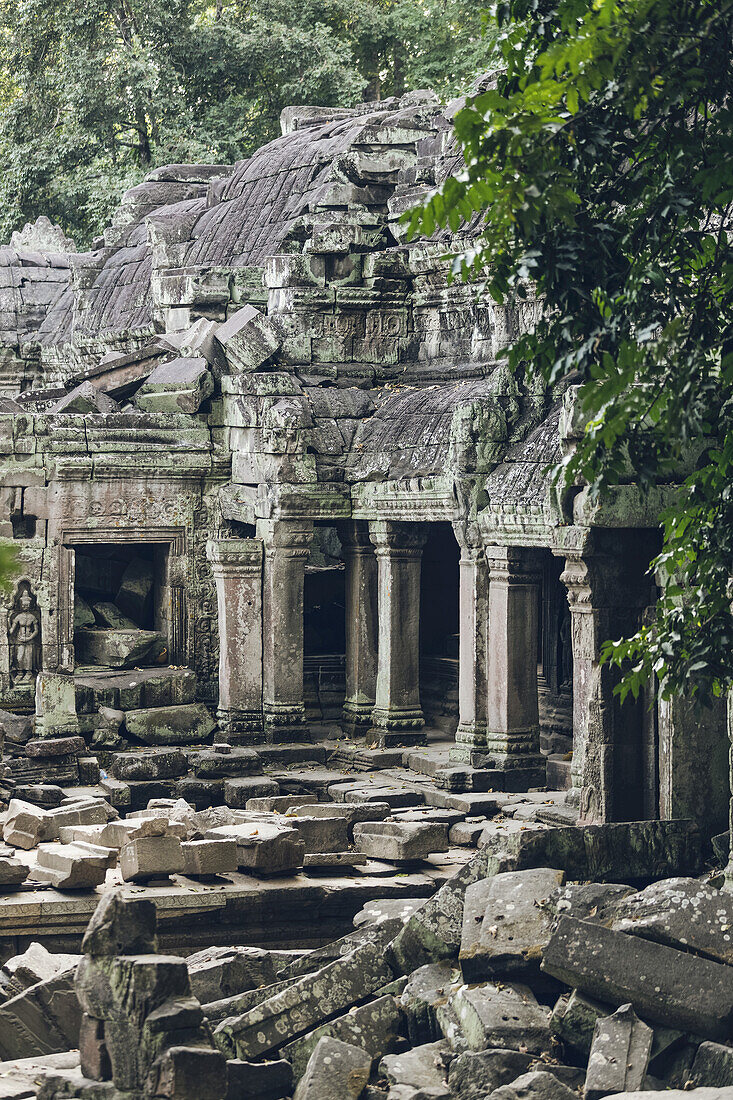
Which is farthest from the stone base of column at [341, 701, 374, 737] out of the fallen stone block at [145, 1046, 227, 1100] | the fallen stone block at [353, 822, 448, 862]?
the fallen stone block at [145, 1046, 227, 1100]

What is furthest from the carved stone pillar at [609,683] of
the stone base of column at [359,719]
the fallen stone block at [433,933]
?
the stone base of column at [359,719]

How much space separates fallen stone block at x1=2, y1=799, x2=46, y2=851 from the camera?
1287cm

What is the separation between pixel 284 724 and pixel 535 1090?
9.99 m

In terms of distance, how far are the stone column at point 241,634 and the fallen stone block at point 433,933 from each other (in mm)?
8014

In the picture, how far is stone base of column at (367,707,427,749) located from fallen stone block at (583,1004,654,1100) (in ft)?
30.7

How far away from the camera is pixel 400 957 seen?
938 centimetres

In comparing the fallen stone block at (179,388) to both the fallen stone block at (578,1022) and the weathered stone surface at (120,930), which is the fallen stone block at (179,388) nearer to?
the weathered stone surface at (120,930)

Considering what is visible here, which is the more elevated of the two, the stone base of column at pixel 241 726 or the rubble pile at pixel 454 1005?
the stone base of column at pixel 241 726

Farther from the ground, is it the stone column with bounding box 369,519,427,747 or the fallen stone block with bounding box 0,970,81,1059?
the stone column with bounding box 369,519,427,747

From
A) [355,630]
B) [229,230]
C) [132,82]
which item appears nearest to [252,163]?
[229,230]

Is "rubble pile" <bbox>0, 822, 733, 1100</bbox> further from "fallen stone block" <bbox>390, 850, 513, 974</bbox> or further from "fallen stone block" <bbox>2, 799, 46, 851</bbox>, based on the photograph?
"fallen stone block" <bbox>2, 799, 46, 851</bbox>

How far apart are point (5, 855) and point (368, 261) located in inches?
Result: 346

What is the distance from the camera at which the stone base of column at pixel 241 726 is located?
56.7 feet

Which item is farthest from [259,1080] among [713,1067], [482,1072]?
[713,1067]
